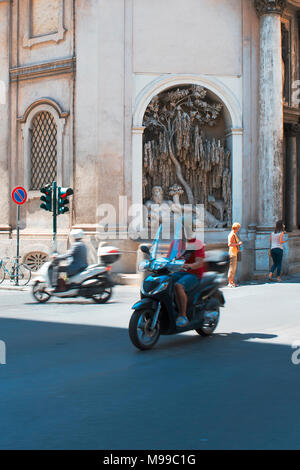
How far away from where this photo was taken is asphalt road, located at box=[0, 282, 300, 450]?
439 centimetres

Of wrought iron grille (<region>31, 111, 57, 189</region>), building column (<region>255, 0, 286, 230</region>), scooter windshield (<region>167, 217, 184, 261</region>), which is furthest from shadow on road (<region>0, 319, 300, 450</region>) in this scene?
wrought iron grille (<region>31, 111, 57, 189</region>)

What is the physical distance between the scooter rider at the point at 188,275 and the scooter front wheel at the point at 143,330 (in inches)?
14.1

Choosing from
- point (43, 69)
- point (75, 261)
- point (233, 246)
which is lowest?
point (75, 261)

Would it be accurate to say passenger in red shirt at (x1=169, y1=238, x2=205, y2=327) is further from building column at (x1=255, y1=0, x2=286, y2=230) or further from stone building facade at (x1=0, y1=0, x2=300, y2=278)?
building column at (x1=255, y1=0, x2=286, y2=230)

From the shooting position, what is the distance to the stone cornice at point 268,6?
18.8 metres

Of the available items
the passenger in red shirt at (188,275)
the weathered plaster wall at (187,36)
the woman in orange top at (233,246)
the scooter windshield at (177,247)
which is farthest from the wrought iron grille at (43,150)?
→ the scooter windshield at (177,247)

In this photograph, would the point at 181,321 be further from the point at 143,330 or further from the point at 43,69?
the point at 43,69

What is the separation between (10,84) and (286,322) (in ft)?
44.2

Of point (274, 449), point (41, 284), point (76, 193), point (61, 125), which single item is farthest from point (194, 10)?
point (274, 449)

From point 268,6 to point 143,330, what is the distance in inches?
558

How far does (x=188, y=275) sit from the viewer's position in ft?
26.8

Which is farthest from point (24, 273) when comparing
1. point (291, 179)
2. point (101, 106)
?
point (291, 179)

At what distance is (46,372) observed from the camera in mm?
6457
